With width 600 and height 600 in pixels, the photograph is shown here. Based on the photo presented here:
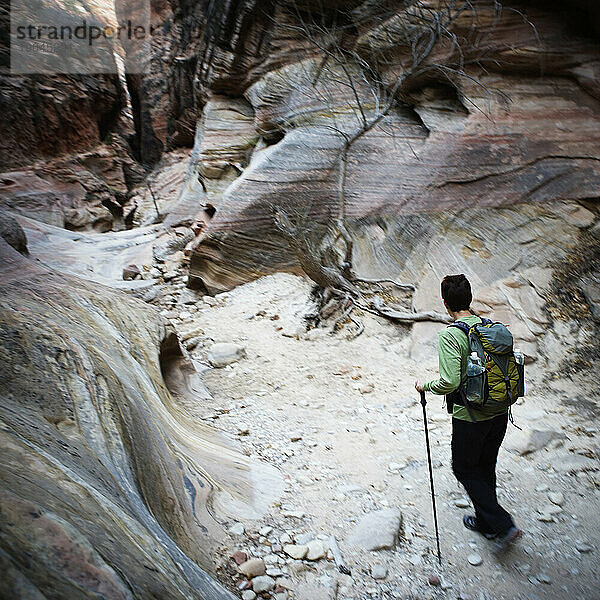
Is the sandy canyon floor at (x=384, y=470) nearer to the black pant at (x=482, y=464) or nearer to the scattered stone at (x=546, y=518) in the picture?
the scattered stone at (x=546, y=518)

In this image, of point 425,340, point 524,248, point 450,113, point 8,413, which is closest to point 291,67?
point 450,113

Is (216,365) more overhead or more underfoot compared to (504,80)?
more underfoot

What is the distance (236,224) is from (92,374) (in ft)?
19.0

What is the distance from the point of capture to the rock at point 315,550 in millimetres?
2551

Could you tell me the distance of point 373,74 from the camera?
324 inches

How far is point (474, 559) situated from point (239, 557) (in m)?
1.44

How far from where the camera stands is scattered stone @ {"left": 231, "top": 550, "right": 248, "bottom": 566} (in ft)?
7.95

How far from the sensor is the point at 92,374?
275cm

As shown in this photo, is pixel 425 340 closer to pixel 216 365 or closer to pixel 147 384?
pixel 216 365

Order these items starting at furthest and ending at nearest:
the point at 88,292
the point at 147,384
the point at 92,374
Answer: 1. the point at 88,292
2. the point at 147,384
3. the point at 92,374

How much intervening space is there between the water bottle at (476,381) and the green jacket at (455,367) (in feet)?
0.17

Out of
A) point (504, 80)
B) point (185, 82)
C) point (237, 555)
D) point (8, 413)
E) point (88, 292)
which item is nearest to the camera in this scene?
point (8, 413)

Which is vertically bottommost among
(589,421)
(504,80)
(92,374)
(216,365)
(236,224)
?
(216,365)

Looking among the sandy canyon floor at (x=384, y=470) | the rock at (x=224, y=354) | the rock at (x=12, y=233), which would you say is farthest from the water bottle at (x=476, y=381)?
the rock at (x=12, y=233)
